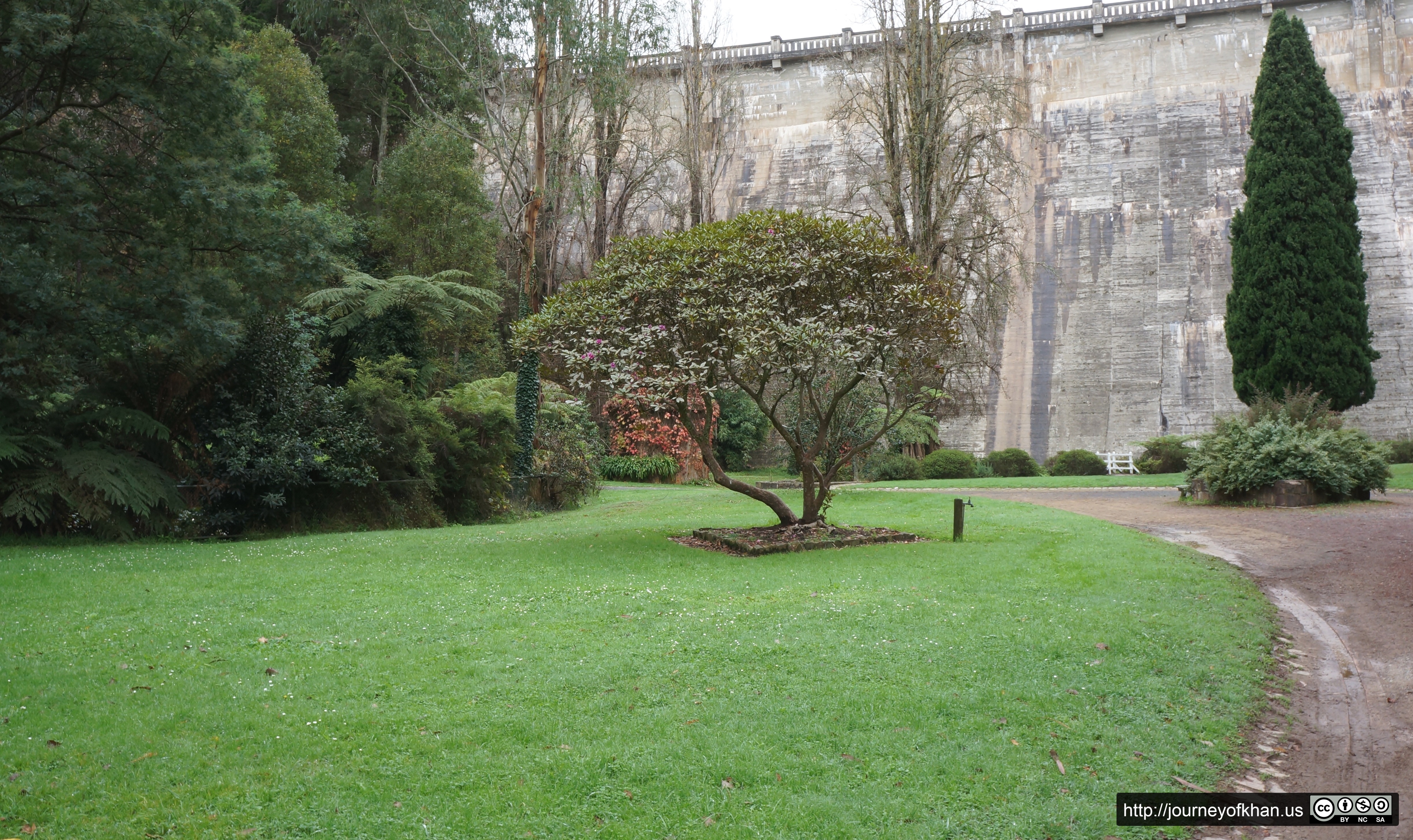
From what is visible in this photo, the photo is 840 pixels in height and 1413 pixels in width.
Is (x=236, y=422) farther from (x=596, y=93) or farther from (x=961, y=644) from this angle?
(x=596, y=93)

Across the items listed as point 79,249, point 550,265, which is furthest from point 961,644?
point 550,265

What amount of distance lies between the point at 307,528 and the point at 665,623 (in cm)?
819

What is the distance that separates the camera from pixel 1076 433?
35.7 metres

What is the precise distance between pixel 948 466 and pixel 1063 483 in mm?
5211

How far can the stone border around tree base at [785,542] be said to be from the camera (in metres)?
10.6

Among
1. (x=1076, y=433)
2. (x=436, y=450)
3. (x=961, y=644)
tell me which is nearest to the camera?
(x=961, y=644)

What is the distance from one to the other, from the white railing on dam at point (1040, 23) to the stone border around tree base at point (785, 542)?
2755cm

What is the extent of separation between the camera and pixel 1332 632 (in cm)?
682

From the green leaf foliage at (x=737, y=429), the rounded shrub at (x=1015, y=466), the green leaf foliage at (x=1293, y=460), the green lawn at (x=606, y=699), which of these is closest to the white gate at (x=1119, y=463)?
the rounded shrub at (x=1015, y=466)

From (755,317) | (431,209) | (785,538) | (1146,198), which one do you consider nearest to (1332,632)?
(785,538)

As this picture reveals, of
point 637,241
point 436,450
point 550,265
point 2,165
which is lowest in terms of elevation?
point 436,450

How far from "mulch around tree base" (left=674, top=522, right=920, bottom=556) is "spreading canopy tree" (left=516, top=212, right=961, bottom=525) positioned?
34 cm

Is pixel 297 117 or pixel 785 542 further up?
pixel 297 117

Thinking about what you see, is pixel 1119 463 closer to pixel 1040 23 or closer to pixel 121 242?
pixel 1040 23
